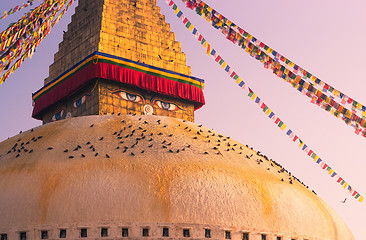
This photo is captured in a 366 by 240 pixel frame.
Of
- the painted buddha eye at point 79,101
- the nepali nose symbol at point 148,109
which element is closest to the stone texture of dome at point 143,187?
the nepali nose symbol at point 148,109

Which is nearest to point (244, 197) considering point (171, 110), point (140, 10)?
point (171, 110)

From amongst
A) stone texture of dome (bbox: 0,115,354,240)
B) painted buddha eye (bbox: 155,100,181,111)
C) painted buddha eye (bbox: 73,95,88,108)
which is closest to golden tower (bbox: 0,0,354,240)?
stone texture of dome (bbox: 0,115,354,240)

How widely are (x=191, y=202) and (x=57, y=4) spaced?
772 cm

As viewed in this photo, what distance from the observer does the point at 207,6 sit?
1253cm

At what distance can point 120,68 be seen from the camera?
49.4ft

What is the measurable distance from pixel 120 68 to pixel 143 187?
23.6ft

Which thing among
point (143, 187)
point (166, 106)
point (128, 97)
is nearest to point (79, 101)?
point (128, 97)

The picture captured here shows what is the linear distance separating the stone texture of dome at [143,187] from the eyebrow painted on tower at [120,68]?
187 inches

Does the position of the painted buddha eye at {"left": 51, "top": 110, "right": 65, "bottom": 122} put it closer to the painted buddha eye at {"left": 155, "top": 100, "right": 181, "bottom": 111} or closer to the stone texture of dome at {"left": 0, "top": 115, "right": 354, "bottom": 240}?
the painted buddha eye at {"left": 155, "top": 100, "right": 181, "bottom": 111}

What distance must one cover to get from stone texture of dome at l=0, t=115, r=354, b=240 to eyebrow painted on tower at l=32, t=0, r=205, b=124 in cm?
476

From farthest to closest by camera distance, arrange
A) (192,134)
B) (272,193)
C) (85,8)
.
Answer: (85,8), (192,134), (272,193)

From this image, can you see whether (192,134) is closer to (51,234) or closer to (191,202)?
(191,202)

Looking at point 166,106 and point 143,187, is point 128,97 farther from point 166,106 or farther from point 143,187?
point 143,187

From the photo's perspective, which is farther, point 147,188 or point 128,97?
point 128,97
